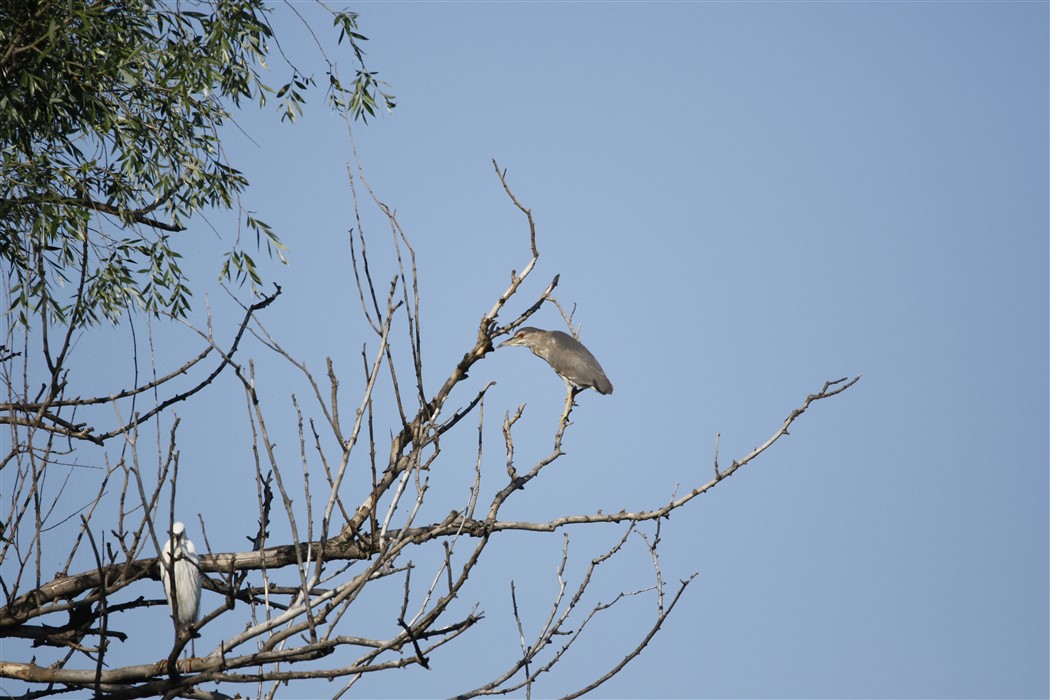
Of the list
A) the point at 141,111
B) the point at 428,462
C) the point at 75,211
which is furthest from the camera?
the point at 141,111

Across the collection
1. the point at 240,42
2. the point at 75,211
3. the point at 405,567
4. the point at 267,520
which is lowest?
the point at 405,567

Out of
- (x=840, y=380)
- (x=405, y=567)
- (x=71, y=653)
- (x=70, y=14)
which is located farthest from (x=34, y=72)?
(x=840, y=380)

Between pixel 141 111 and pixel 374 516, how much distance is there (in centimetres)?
391

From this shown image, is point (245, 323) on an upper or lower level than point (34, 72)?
lower

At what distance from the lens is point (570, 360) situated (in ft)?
28.6

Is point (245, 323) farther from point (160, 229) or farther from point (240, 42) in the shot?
point (240, 42)

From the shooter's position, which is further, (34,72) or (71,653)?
(34,72)

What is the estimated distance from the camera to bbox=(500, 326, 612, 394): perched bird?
8.56 metres

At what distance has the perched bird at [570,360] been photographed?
28.1 ft

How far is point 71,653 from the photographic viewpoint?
446 cm

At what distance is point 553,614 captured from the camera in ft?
14.5

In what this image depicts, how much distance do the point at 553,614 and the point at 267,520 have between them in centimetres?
120

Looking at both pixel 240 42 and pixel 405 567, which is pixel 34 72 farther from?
pixel 405 567

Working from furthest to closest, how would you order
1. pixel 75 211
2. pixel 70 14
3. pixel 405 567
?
1. pixel 75 211
2. pixel 70 14
3. pixel 405 567
